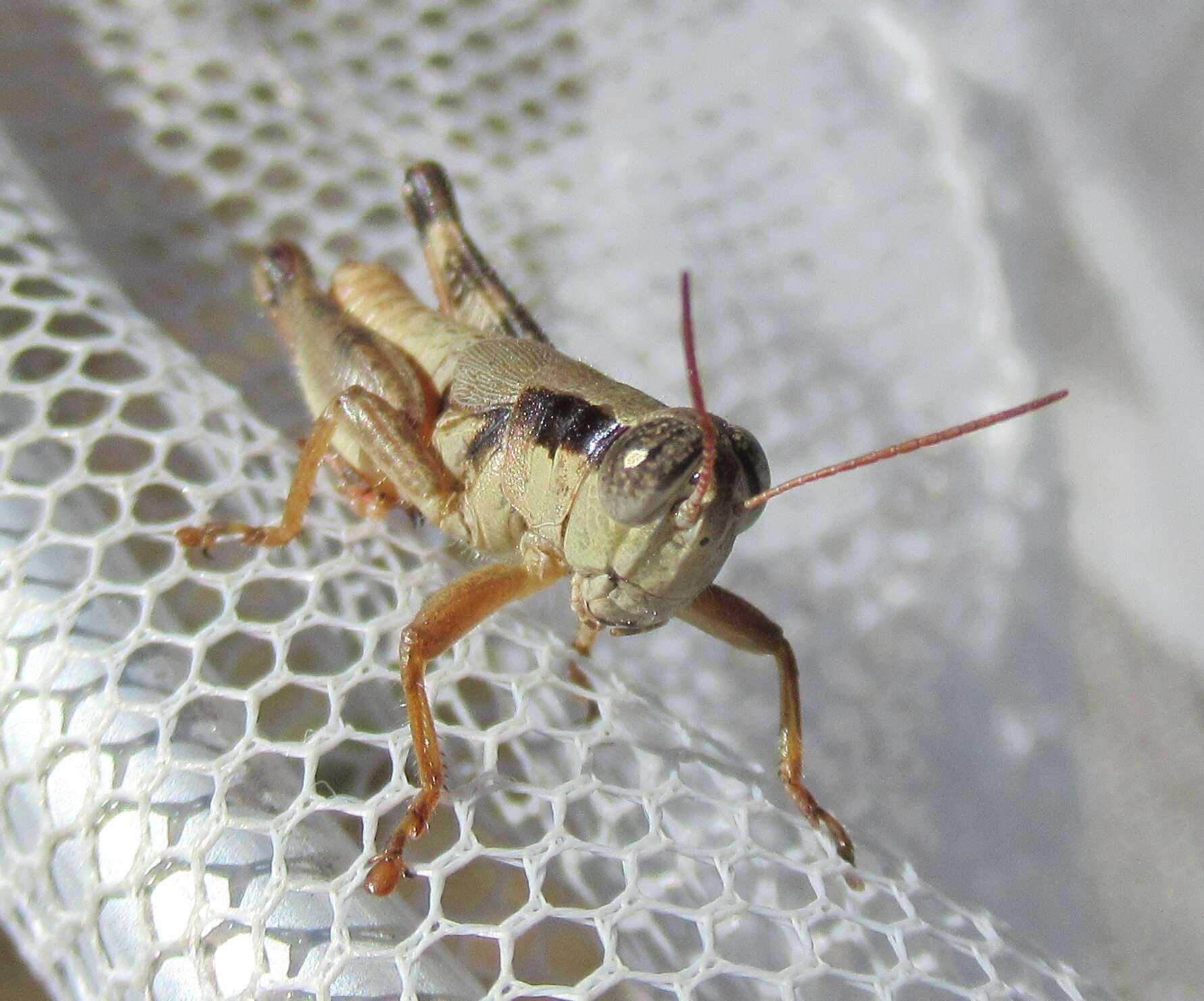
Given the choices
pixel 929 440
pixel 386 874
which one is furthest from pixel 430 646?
pixel 929 440

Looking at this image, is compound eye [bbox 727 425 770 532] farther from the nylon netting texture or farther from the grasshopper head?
the nylon netting texture

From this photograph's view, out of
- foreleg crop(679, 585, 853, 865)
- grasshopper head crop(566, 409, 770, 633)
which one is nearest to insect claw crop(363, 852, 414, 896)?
grasshopper head crop(566, 409, 770, 633)

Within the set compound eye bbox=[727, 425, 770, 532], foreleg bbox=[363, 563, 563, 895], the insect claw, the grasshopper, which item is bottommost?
the insect claw

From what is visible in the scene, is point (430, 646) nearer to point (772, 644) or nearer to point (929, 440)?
point (772, 644)

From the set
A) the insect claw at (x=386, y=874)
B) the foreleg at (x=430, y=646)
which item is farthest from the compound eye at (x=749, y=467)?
the insect claw at (x=386, y=874)

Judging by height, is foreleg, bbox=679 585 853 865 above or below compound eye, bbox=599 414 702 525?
below

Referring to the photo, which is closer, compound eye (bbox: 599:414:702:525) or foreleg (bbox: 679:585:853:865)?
compound eye (bbox: 599:414:702:525)

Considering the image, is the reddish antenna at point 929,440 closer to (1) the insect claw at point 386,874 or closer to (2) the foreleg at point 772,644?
(2) the foreleg at point 772,644
